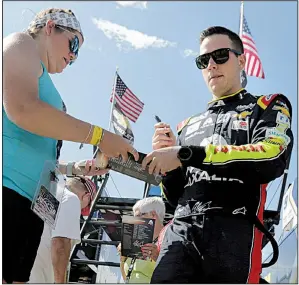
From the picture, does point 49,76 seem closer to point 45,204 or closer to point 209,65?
point 45,204

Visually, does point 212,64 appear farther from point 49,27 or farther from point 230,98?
point 49,27

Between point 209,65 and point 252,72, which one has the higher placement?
point 252,72

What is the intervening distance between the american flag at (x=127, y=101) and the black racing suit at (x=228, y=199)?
9497 mm

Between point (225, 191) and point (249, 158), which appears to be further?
point (225, 191)

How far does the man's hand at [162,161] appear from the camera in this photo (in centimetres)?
233

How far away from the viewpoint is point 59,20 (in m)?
2.64

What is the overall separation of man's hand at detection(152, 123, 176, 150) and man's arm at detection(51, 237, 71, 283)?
5.49ft

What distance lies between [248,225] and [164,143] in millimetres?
663

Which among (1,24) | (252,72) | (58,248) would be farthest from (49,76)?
(252,72)

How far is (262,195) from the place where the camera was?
8.04 feet

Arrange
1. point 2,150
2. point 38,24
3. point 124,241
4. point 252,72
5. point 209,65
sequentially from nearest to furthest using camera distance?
point 2,150
point 38,24
point 209,65
point 124,241
point 252,72

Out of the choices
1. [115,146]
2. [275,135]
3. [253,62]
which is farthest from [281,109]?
[253,62]

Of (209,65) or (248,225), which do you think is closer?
(248,225)

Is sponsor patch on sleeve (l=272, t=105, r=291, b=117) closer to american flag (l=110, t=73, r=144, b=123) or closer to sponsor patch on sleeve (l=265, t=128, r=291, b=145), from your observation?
sponsor patch on sleeve (l=265, t=128, r=291, b=145)
